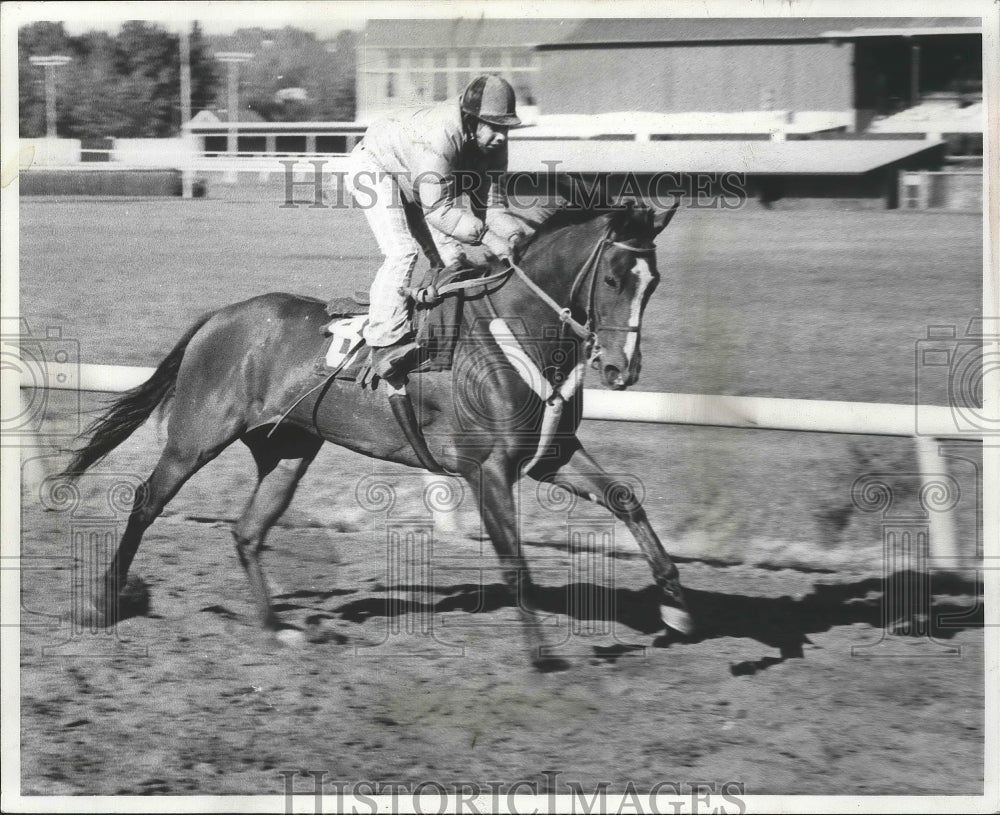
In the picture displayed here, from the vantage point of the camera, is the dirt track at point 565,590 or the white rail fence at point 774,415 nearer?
the dirt track at point 565,590

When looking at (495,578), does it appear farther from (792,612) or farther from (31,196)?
(31,196)

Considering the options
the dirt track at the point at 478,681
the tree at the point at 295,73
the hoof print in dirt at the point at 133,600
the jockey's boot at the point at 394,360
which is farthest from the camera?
the tree at the point at 295,73

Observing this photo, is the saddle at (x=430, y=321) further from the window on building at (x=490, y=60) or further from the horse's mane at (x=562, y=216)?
the window on building at (x=490, y=60)

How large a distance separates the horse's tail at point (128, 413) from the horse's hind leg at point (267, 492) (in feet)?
1.25

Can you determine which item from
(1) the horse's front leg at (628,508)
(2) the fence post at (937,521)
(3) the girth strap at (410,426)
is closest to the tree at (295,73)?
(3) the girth strap at (410,426)

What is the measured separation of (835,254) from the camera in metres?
5.11

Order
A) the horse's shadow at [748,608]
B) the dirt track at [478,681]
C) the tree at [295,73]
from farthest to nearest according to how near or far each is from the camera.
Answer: the tree at [295,73], the horse's shadow at [748,608], the dirt track at [478,681]

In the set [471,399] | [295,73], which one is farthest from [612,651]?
[295,73]

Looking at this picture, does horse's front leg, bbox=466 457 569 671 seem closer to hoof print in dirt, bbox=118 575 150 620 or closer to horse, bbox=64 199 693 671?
horse, bbox=64 199 693 671

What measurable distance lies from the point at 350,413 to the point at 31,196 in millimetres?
1440

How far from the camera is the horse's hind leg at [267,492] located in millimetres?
4359

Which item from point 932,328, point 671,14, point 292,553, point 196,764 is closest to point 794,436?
point 932,328

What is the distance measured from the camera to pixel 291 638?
4.25m

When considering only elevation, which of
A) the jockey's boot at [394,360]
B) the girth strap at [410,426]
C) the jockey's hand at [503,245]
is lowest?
the girth strap at [410,426]
